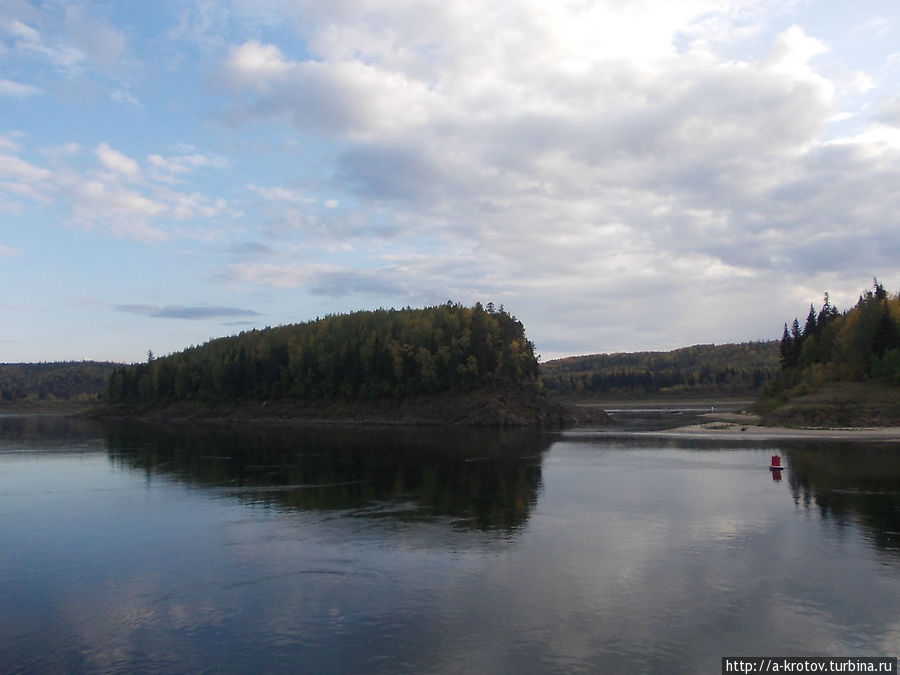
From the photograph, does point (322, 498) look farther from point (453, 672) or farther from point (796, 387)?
point (796, 387)

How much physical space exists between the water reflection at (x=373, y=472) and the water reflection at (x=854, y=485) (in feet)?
53.6

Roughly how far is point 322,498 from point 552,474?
19.7 meters

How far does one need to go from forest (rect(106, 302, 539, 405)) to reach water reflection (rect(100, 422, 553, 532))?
45.8 meters

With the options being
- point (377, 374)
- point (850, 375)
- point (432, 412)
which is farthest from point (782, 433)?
point (377, 374)

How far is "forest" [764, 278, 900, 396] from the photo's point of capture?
94.4m

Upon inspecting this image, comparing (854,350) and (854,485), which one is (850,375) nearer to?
(854,350)

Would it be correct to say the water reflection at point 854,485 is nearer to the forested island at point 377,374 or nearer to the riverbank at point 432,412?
the riverbank at point 432,412

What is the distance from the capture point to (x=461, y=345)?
140 meters

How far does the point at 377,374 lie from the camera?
484 ft

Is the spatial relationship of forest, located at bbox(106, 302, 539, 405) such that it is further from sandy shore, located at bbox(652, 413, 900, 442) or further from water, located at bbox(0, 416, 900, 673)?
water, located at bbox(0, 416, 900, 673)

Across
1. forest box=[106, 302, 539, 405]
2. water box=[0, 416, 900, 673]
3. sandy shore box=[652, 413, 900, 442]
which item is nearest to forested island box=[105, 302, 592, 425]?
forest box=[106, 302, 539, 405]

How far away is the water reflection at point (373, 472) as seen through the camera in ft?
123

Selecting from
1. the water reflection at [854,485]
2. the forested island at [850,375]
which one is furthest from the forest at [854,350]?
the water reflection at [854,485]

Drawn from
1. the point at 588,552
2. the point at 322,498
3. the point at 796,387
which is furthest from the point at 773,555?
the point at 796,387
